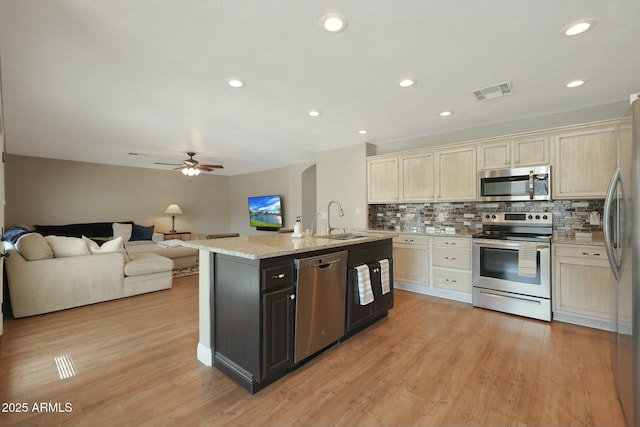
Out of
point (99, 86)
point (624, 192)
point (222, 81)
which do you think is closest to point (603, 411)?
point (624, 192)

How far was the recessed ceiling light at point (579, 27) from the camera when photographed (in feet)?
6.05

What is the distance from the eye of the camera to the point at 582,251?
302 cm

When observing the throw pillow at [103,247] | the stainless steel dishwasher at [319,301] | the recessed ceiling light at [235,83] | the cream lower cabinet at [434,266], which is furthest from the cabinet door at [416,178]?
the throw pillow at [103,247]

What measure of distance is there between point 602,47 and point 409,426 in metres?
3.01

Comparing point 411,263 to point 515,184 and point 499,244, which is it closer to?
point 499,244

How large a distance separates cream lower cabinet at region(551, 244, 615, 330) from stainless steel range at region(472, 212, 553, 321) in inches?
4.1

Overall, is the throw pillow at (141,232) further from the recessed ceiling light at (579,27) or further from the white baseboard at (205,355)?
the recessed ceiling light at (579,27)

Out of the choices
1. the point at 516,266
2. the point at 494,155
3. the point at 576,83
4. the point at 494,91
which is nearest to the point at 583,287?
the point at 516,266

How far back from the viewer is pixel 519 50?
217 centimetres

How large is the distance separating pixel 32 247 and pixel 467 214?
19.1ft

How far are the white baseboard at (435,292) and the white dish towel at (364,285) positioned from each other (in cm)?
177

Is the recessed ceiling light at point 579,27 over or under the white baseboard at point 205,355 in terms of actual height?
over

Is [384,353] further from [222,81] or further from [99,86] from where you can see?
[99,86]

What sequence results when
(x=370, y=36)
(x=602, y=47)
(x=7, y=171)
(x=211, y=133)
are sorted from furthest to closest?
(x=7, y=171), (x=211, y=133), (x=602, y=47), (x=370, y=36)
